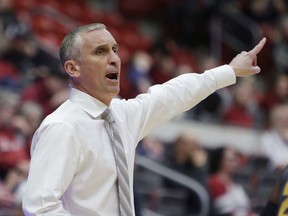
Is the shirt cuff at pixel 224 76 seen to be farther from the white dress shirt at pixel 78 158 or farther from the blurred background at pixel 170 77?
the blurred background at pixel 170 77

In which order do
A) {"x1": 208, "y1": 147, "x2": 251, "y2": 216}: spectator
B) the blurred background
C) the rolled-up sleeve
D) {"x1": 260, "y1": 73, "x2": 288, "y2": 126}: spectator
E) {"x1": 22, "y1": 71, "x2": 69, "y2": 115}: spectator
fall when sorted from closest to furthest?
the rolled-up sleeve → {"x1": 208, "y1": 147, "x2": 251, "y2": 216}: spectator → the blurred background → {"x1": 22, "y1": 71, "x2": 69, "y2": 115}: spectator → {"x1": 260, "y1": 73, "x2": 288, "y2": 126}: spectator

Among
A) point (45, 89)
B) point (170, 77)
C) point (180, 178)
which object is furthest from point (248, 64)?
point (170, 77)

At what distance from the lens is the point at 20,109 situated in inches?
333

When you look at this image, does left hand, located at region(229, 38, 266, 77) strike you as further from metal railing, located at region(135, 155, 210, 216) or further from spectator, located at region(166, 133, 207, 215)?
spectator, located at region(166, 133, 207, 215)

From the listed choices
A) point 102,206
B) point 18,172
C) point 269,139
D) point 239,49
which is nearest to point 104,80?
point 102,206

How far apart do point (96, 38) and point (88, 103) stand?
0.92 feet

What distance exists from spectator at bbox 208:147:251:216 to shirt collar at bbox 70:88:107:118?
174 inches

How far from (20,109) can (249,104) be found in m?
3.85

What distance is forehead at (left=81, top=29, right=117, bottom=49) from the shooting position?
3753mm

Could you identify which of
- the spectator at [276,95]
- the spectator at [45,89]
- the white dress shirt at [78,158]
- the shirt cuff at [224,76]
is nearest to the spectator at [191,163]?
the spectator at [45,89]

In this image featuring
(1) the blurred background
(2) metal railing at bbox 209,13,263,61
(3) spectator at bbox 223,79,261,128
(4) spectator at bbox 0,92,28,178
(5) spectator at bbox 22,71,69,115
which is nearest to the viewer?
(4) spectator at bbox 0,92,28,178

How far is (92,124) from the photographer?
12.2 ft

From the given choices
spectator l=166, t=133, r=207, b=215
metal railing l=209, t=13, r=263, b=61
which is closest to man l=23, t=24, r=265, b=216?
spectator l=166, t=133, r=207, b=215

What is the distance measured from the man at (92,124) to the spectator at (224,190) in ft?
13.5
